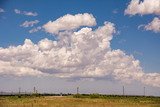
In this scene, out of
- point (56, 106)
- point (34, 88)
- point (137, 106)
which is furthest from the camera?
point (34, 88)

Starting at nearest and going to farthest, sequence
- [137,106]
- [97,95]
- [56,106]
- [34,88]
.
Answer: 1. [56,106]
2. [137,106]
3. [97,95]
4. [34,88]

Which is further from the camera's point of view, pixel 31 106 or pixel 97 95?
pixel 97 95

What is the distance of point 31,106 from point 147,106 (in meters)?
22.7

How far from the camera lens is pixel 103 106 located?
6191cm

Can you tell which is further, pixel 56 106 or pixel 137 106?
pixel 137 106

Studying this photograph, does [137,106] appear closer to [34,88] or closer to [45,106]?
[45,106]

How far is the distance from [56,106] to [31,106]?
177 inches

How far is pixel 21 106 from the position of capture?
60.5 metres

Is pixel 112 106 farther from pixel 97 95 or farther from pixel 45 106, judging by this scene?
pixel 97 95

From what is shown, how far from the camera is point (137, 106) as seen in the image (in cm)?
6431

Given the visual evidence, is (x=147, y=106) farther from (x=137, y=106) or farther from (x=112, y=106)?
(x=112, y=106)

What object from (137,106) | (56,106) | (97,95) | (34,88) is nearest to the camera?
(56,106)

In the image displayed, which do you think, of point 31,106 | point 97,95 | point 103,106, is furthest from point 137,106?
point 97,95

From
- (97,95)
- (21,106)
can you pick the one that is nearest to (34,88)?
(97,95)
